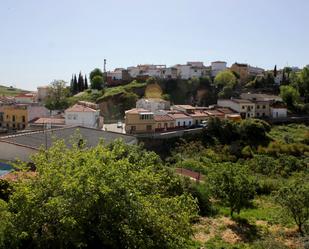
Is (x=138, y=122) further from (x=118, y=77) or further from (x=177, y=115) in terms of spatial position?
(x=118, y=77)

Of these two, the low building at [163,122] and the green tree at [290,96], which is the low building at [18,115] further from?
the green tree at [290,96]

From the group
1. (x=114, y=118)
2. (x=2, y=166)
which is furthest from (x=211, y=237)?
(x=114, y=118)

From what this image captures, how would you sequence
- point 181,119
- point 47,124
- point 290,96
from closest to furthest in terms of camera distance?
point 47,124
point 181,119
point 290,96

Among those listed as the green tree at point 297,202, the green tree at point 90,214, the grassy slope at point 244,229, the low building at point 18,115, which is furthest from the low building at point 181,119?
the green tree at point 90,214

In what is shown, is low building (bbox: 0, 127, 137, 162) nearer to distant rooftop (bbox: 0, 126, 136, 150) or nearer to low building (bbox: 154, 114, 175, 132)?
distant rooftop (bbox: 0, 126, 136, 150)

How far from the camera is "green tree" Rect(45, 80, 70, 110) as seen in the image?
7838 centimetres

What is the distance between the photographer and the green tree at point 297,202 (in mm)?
22625

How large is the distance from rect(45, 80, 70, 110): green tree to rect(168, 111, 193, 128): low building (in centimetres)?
2663

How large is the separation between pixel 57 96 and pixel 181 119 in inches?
1246

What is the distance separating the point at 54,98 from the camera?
8075cm

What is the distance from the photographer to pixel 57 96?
81.6 meters

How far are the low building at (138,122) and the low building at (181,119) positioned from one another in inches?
228

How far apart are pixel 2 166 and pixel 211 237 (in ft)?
54.0

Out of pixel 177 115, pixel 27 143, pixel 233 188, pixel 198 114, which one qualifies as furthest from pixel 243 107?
pixel 233 188
